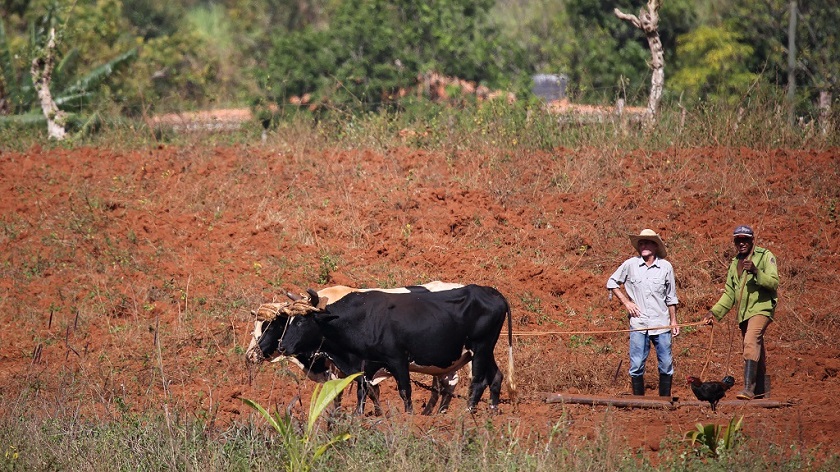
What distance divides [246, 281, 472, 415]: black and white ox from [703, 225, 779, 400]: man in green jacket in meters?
2.48

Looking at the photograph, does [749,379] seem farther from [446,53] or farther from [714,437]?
[446,53]

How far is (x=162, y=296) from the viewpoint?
47.3ft

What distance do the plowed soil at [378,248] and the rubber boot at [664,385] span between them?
1.96 ft

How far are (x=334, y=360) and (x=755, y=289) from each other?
3949 millimetres

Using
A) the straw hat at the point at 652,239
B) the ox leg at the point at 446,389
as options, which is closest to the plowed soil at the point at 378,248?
the ox leg at the point at 446,389

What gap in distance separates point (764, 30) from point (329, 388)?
2173cm

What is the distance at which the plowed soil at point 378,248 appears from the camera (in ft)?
41.0

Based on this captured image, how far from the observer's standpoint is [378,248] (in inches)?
599

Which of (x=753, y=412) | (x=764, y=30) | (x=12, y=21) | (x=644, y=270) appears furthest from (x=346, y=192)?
(x=12, y=21)

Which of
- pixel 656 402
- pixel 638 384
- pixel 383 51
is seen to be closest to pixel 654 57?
pixel 638 384

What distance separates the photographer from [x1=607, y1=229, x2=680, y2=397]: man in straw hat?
35.8ft

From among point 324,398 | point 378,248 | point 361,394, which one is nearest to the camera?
point 324,398

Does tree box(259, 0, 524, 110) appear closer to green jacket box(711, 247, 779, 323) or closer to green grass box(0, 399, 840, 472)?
green jacket box(711, 247, 779, 323)

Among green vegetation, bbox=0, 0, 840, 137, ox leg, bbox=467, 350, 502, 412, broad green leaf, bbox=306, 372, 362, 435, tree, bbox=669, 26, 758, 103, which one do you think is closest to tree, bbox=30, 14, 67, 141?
green vegetation, bbox=0, 0, 840, 137
